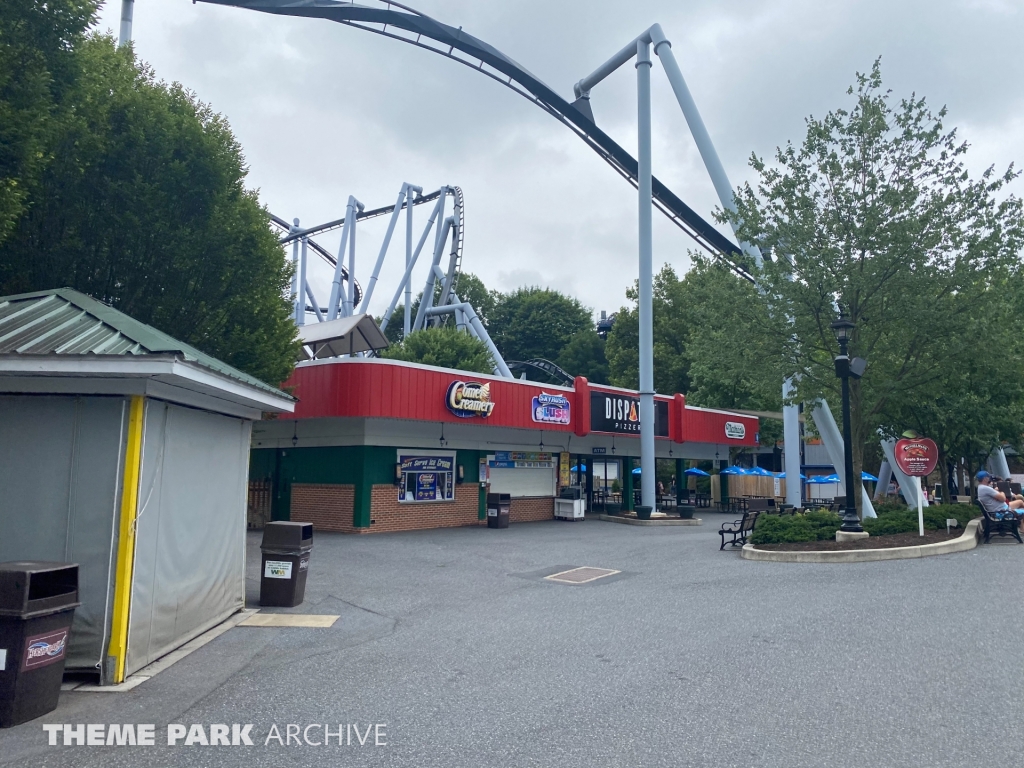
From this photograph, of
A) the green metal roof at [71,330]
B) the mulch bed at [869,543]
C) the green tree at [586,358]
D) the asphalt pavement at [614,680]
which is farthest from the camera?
the green tree at [586,358]

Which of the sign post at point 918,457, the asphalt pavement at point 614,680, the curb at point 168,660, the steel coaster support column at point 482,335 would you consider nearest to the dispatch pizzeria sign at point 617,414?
the steel coaster support column at point 482,335

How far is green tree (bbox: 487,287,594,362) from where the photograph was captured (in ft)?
224

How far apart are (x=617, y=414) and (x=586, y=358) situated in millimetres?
36423

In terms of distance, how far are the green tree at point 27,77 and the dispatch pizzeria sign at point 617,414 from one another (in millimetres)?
18844

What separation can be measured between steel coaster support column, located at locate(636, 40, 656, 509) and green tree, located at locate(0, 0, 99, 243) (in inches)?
713

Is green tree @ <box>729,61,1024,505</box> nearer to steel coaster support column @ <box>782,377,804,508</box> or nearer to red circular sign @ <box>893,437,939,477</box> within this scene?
red circular sign @ <box>893,437,939,477</box>

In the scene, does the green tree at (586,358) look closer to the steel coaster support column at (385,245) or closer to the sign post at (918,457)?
the steel coaster support column at (385,245)

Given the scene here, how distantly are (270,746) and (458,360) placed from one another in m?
34.8

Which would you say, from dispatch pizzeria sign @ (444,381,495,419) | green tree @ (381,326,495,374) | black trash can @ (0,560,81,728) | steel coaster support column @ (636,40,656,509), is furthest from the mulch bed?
green tree @ (381,326,495,374)

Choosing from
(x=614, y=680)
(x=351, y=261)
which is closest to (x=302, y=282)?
(x=351, y=261)

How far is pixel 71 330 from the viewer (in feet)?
22.9

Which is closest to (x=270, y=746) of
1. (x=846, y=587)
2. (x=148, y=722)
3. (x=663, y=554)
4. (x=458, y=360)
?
(x=148, y=722)

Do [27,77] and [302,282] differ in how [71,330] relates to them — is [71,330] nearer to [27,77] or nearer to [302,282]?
[27,77]

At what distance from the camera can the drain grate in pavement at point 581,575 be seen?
12375 millimetres
